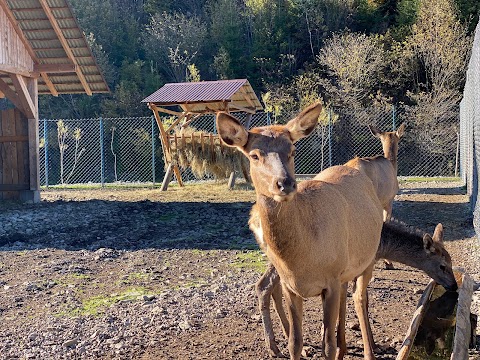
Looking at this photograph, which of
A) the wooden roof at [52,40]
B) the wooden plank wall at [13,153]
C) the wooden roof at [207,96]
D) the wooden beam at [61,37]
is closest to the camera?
the wooden beam at [61,37]

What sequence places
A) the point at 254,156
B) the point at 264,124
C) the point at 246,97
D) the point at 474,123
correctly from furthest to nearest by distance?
the point at 264,124, the point at 246,97, the point at 474,123, the point at 254,156

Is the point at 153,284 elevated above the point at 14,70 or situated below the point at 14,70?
below

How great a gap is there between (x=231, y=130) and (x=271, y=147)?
32 centimetres

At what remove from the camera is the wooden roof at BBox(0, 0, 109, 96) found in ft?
48.4

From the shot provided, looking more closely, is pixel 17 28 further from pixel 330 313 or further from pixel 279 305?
pixel 330 313

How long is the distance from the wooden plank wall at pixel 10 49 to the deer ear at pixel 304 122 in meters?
11.0

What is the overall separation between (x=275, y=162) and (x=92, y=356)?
2531 millimetres

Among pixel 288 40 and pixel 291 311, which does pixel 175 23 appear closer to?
pixel 288 40

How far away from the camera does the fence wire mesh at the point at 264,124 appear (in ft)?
82.4

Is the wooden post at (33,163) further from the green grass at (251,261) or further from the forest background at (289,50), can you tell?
the forest background at (289,50)

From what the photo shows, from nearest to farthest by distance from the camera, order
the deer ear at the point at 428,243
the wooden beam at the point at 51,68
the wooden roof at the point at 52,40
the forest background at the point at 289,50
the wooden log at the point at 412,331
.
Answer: the wooden log at the point at 412,331, the deer ear at the point at 428,243, the wooden roof at the point at 52,40, the wooden beam at the point at 51,68, the forest background at the point at 289,50

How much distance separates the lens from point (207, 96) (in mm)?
18609

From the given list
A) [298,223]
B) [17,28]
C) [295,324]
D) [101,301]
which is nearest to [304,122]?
[298,223]

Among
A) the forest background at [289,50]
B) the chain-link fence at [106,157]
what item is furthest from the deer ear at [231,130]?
the chain-link fence at [106,157]
